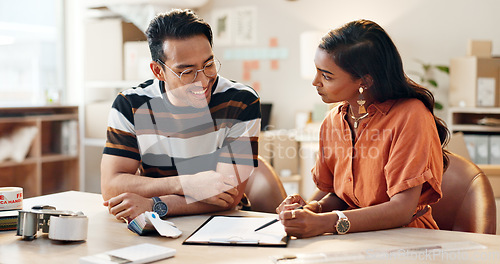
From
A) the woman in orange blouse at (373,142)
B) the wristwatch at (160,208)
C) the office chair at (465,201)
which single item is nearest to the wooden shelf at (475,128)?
the office chair at (465,201)

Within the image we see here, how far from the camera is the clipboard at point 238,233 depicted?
46.3 inches

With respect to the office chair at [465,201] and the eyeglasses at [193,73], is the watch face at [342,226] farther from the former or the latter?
the eyeglasses at [193,73]

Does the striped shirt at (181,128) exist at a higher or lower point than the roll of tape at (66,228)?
higher

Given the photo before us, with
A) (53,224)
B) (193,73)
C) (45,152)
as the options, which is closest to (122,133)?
(193,73)

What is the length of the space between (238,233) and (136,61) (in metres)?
3.18

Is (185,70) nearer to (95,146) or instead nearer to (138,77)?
(138,77)

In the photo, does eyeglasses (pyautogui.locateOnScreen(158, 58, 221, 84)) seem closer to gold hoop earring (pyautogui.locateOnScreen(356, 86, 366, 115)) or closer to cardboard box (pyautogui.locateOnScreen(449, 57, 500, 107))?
gold hoop earring (pyautogui.locateOnScreen(356, 86, 366, 115))

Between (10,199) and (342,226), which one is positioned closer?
(342,226)

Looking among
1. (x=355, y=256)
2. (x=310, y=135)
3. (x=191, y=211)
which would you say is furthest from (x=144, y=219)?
(x=310, y=135)

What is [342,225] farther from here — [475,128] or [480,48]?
[480,48]

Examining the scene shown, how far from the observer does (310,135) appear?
3.80 metres

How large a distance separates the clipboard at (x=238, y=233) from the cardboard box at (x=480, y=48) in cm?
262

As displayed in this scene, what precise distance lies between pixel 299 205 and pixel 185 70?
1.92ft

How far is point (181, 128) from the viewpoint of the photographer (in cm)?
172
